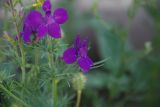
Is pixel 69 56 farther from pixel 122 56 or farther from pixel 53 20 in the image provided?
pixel 122 56

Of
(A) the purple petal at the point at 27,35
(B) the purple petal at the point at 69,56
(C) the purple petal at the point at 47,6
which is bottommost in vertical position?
(B) the purple petal at the point at 69,56

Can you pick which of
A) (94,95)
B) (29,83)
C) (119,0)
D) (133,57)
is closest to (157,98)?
(133,57)

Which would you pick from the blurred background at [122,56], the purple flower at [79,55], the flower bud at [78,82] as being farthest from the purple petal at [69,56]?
the blurred background at [122,56]

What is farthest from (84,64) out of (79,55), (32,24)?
(32,24)

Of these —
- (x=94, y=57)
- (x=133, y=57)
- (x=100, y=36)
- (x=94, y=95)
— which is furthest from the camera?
(x=94, y=57)

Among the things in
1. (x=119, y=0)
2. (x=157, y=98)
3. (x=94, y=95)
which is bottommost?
(x=157, y=98)

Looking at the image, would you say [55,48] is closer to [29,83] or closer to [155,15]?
[29,83]

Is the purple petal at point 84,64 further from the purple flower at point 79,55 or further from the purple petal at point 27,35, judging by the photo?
the purple petal at point 27,35
